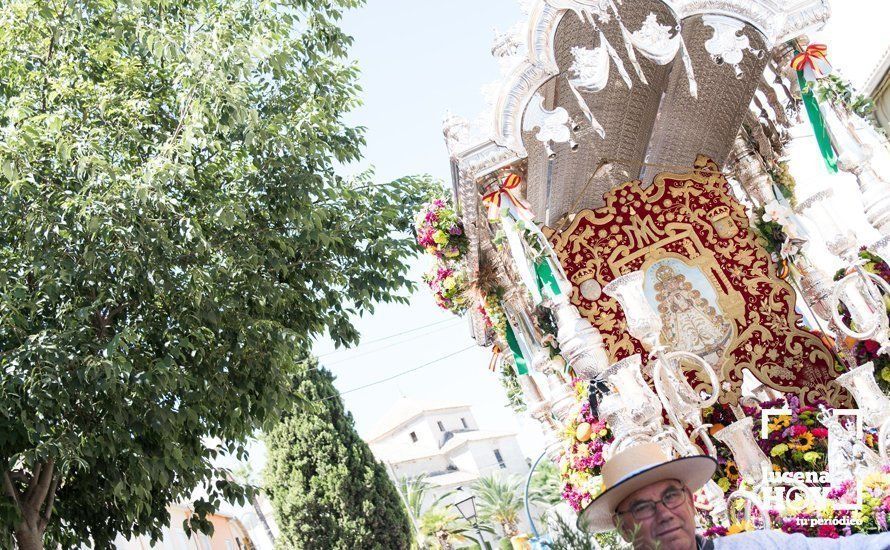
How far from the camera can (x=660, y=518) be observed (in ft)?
12.4

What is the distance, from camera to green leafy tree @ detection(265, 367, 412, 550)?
27125mm

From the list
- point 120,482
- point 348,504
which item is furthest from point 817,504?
point 348,504

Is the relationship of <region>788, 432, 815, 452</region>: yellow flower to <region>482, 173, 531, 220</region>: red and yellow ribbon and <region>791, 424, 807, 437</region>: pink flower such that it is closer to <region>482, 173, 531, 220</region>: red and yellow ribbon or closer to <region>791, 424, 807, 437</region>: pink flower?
<region>791, 424, 807, 437</region>: pink flower

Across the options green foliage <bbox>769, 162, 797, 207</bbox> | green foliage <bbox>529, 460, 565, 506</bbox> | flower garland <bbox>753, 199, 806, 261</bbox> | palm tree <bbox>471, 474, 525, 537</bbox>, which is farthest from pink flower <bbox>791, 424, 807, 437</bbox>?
palm tree <bbox>471, 474, 525, 537</bbox>

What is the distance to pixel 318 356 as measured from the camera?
1145 inches

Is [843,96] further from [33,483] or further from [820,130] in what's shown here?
[33,483]

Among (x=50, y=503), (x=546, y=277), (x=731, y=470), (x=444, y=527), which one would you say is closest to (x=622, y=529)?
(x=546, y=277)

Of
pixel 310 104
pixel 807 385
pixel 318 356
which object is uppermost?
pixel 318 356

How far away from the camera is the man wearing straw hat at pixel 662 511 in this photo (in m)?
3.60

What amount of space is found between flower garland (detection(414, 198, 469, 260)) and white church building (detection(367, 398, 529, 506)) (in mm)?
52420

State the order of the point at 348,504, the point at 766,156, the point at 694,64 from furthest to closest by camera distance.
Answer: the point at 348,504 → the point at 766,156 → the point at 694,64

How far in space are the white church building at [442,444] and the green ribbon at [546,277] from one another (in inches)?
2107

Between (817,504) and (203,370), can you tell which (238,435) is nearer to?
(203,370)

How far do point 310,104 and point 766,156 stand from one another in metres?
5.45
